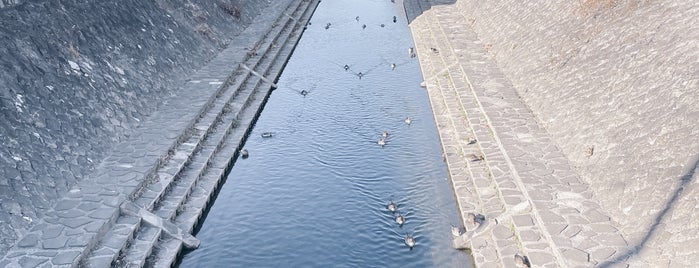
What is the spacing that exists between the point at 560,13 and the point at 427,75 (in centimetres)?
671

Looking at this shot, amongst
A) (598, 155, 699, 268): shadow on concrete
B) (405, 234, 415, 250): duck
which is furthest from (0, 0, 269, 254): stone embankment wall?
(598, 155, 699, 268): shadow on concrete

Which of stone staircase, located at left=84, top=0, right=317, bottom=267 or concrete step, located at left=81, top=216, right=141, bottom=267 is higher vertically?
concrete step, located at left=81, top=216, right=141, bottom=267

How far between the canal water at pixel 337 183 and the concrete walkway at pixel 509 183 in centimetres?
73

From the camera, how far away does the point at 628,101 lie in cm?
1728

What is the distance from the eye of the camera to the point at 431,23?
37344 millimetres

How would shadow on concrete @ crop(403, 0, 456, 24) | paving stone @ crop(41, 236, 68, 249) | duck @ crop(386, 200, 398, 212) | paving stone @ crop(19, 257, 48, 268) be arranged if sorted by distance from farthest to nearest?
shadow on concrete @ crop(403, 0, 456, 24)
duck @ crop(386, 200, 398, 212)
paving stone @ crop(41, 236, 68, 249)
paving stone @ crop(19, 257, 48, 268)

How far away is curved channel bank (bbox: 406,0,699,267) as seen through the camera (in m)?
13.5

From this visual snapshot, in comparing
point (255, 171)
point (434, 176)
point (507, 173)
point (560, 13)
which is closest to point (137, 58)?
point (255, 171)

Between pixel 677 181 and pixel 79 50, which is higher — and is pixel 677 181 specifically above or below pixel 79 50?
above

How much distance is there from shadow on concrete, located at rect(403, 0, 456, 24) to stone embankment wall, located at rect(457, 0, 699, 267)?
15.6 meters

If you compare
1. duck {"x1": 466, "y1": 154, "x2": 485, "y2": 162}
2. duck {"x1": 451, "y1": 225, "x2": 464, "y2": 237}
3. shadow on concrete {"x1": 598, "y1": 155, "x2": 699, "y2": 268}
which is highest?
shadow on concrete {"x1": 598, "y1": 155, "x2": 699, "y2": 268}

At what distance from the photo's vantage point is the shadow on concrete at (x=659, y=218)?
12.8 m

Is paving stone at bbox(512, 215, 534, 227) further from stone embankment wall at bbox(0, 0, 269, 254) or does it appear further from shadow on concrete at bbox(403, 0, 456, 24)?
shadow on concrete at bbox(403, 0, 456, 24)

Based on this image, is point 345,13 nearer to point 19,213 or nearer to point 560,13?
point 560,13
